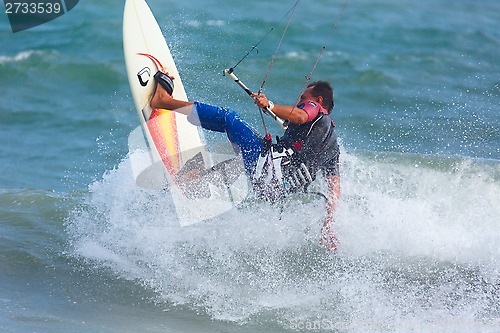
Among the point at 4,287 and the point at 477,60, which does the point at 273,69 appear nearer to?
the point at 477,60

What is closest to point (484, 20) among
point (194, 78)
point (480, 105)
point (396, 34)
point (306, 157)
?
point (396, 34)

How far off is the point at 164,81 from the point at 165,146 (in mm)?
594

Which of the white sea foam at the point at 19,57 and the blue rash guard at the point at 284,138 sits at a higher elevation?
the blue rash guard at the point at 284,138

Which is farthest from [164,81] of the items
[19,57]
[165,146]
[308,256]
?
[19,57]

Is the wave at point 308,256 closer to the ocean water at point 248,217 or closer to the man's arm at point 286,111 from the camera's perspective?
the ocean water at point 248,217

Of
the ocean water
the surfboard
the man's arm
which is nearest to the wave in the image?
the ocean water

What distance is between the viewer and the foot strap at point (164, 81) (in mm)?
6457

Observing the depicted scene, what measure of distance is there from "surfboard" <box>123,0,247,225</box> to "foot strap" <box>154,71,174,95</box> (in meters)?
0.08

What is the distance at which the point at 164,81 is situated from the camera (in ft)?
21.2

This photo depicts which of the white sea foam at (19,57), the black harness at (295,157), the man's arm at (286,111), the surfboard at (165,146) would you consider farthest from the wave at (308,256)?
the white sea foam at (19,57)

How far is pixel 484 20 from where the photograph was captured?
17.3 meters

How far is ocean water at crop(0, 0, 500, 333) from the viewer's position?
5262 millimetres

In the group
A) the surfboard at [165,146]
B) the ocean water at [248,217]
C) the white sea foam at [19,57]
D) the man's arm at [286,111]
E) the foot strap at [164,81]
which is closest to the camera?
the ocean water at [248,217]

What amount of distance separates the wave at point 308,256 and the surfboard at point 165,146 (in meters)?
0.13
